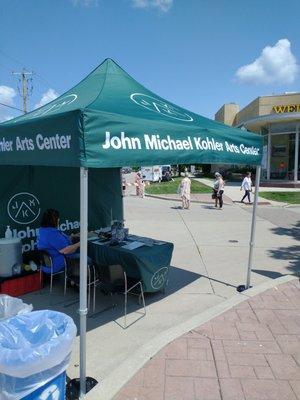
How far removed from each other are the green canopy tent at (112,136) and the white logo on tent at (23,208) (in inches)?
78.8

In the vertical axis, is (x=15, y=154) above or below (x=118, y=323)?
above

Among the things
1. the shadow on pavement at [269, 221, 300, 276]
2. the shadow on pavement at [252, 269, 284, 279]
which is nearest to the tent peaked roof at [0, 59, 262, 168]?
the shadow on pavement at [252, 269, 284, 279]

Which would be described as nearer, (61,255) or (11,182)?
(61,255)

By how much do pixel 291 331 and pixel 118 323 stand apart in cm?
208

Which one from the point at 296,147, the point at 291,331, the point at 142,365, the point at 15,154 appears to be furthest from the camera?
the point at 296,147

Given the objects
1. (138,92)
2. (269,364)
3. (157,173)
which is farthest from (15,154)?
(157,173)

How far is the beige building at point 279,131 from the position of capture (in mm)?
27312

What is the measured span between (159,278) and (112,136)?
280 centimetres

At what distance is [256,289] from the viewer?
19.5 ft

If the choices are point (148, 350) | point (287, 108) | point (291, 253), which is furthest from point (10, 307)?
point (287, 108)

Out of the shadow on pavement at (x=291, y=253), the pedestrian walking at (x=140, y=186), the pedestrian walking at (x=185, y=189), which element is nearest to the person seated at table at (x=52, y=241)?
the shadow on pavement at (x=291, y=253)

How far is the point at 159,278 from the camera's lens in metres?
5.66

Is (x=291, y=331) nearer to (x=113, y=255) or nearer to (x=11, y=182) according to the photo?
(x=113, y=255)

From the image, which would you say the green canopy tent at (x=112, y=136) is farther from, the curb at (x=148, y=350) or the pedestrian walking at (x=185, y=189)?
the pedestrian walking at (x=185, y=189)
